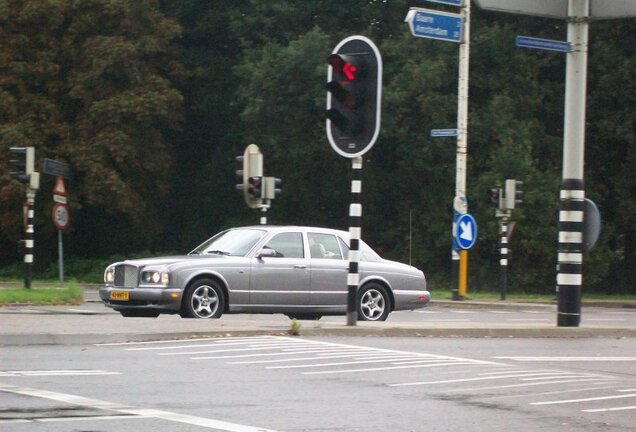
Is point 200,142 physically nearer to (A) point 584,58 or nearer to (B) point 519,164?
(B) point 519,164

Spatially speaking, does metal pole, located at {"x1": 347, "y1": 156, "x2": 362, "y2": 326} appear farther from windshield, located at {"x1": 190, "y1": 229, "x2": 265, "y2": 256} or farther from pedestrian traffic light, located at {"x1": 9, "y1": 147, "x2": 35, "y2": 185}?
pedestrian traffic light, located at {"x1": 9, "y1": 147, "x2": 35, "y2": 185}

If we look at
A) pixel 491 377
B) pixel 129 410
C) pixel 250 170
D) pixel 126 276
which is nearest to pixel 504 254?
pixel 250 170

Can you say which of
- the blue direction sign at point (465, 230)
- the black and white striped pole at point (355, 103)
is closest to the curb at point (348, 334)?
the black and white striped pole at point (355, 103)

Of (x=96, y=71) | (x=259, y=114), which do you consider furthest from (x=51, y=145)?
(x=259, y=114)

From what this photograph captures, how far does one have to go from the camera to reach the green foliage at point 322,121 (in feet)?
149

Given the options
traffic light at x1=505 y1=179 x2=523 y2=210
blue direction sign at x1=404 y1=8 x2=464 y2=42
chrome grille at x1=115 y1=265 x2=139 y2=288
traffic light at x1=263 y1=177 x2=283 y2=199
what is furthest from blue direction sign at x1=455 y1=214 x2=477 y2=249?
chrome grille at x1=115 y1=265 x2=139 y2=288

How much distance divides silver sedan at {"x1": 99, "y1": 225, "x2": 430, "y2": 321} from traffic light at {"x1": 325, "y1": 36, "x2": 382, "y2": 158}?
4439 mm

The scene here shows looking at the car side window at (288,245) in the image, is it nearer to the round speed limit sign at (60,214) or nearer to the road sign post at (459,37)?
the road sign post at (459,37)

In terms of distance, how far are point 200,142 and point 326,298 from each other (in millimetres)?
34321

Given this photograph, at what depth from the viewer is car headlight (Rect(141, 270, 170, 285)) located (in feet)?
64.8

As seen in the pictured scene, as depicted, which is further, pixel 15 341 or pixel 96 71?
pixel 96 71

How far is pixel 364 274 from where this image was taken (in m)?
21.4

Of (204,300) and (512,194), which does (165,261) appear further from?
(512,194)

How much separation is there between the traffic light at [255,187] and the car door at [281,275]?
9610 mm
